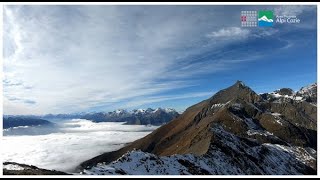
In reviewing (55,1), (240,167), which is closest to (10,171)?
(55,1)

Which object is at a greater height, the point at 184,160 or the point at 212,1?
the point at 212,1

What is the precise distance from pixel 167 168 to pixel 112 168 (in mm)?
19352

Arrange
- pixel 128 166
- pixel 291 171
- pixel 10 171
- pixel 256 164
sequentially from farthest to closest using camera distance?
pixel 291 171
pixel 256 164
pixel 128 166
pixel 10 171

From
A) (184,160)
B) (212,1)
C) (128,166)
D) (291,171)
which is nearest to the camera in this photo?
(212,1)

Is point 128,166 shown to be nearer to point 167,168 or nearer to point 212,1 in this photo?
point 167,168

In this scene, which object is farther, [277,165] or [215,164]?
[277,165]

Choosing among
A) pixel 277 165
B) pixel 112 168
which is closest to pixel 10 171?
pixel 112 168

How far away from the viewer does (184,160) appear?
88625 millimetres

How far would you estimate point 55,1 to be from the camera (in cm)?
4100

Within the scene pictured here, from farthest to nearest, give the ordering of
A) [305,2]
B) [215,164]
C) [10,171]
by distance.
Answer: [215,164], [10,171], [305,2]

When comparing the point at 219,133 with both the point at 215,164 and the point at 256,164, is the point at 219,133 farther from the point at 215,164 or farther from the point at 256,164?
the point at 215,164

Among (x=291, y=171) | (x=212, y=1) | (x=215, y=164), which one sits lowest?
(x=291, y=171)

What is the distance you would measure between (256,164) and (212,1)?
377 ft

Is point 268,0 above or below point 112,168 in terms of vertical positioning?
above
